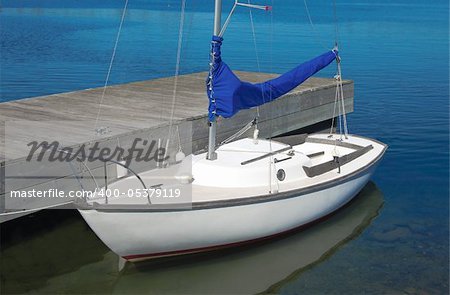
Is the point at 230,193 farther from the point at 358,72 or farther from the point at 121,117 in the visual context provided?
the point at 358,72

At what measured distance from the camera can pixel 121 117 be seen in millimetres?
15469

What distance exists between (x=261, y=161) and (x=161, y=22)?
53554 millimetres

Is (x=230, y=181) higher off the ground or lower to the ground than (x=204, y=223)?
higher

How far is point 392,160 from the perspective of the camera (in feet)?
63.9

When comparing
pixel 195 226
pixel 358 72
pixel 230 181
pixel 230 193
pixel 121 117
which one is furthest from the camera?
pixel 358 72

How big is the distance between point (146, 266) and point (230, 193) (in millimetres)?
2213

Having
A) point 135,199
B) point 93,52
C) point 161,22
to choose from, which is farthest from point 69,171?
point 161,22

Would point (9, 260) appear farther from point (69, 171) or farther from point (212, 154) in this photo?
point (212, 154)

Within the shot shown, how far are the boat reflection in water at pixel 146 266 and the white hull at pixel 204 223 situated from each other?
45cm

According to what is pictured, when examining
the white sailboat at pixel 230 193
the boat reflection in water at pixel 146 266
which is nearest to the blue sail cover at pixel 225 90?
the white sailboat at pixel 230 193

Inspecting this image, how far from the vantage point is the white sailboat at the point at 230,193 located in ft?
36.2

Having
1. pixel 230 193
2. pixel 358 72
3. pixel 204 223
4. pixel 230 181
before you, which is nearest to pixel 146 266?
pixel 204 223

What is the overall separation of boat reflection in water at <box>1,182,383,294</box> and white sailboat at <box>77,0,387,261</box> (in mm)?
453

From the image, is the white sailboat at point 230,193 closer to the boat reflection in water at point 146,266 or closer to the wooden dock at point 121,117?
the boat reflection in water at point 146,266
